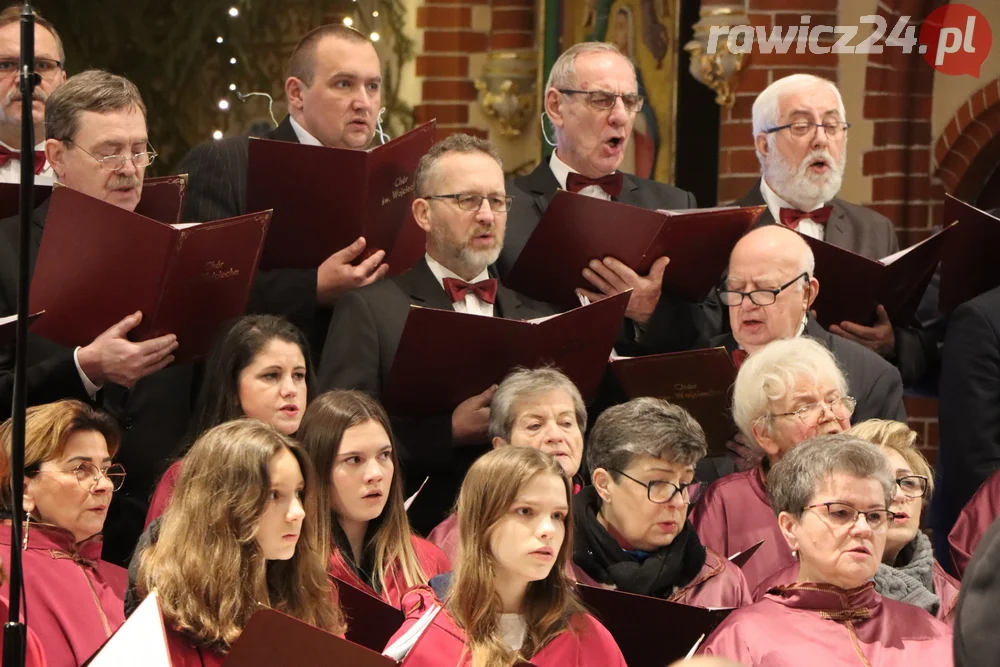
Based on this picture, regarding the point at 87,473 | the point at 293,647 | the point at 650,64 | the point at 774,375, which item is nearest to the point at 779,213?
the point at 774,375

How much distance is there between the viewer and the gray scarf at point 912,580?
346 centimetres

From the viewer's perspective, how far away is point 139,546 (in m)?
3.08

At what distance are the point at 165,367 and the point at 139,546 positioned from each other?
83cm

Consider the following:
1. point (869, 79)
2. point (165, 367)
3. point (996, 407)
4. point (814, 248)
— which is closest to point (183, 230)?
point (165, 367)

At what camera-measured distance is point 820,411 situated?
377 cm

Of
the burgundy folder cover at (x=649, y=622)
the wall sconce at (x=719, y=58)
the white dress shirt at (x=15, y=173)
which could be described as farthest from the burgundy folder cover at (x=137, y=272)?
the wall sconce at (x=719, y=58)

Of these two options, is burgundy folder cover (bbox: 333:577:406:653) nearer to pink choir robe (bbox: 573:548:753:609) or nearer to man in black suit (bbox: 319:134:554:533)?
pink choir robe (bbox: 573:548:753:609)

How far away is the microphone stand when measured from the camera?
94.7 inches

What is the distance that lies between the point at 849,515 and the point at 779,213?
61.9 inches

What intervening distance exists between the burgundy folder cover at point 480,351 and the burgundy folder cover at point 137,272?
0.41 m

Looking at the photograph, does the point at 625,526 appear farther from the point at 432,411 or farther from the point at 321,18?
the point at 321,18

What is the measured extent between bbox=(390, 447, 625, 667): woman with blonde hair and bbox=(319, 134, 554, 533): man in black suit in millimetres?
687

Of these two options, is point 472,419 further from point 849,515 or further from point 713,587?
point 849,515

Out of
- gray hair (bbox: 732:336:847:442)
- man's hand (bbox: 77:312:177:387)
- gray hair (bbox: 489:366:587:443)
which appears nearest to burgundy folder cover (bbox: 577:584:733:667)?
gray hair (bbox: 489:366:587:443)
